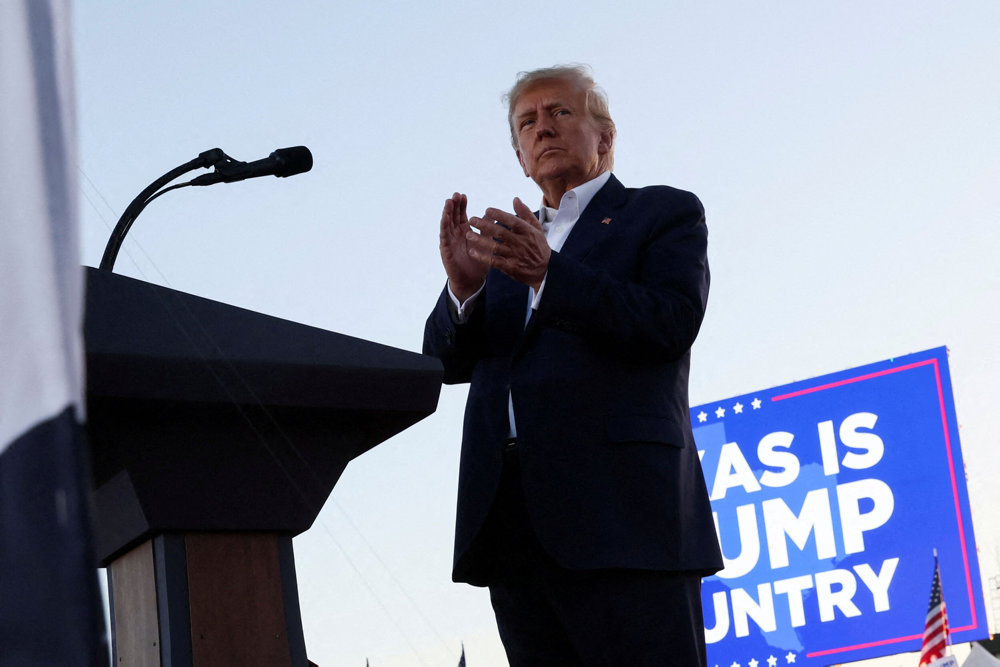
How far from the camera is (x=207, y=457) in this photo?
3.19ft

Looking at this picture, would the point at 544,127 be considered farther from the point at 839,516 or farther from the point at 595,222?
the point at 839,516

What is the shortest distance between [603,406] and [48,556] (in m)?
0.91

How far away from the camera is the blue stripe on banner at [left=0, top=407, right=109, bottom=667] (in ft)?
1.97

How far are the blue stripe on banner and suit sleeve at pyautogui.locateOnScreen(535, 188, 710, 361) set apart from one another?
2.74 feet

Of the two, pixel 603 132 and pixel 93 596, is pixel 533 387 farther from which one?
pixel 93 596

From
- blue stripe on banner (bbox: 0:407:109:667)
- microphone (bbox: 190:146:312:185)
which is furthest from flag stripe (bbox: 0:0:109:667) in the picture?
microphone (bbox: 190:146:312:185)

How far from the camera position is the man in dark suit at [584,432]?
1377 millimetres

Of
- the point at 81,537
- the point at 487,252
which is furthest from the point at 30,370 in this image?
the point at 487,252

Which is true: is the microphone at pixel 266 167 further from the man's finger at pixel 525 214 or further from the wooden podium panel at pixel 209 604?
the wooden podium panel at pixel 209 604

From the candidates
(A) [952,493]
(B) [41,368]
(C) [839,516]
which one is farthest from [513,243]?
(C) [839,516]

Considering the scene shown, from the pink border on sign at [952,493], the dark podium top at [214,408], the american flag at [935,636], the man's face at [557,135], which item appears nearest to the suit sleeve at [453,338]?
the man's face at [557,135]

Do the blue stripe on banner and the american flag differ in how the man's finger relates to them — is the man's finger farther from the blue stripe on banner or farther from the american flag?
the american flag

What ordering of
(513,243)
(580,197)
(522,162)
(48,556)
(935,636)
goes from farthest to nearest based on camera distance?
1. (935,636)
2. (522,162)
3. (580,197)
4. (513,243)
5. (48,556)

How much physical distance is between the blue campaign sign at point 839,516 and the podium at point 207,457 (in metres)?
7.39
